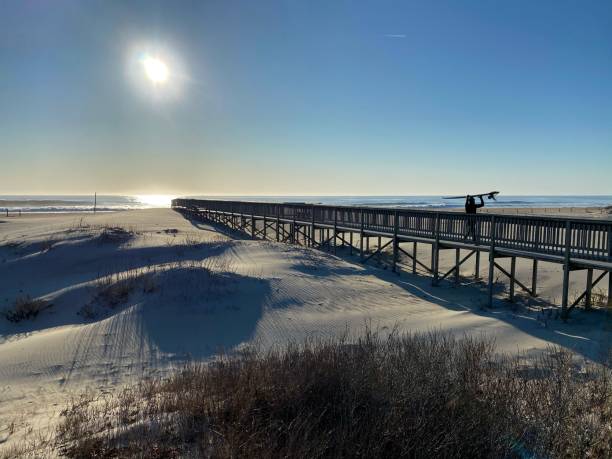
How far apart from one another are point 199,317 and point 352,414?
7780 millimetres

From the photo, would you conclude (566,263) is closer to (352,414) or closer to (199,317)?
(199,317)

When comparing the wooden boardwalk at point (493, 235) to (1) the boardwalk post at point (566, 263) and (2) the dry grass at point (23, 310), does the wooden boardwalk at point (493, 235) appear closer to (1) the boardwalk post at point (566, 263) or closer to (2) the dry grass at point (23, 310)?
(1) the boardwalk post at point (566, 263)

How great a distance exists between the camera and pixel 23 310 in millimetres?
11836

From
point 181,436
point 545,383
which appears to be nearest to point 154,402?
point 181,436

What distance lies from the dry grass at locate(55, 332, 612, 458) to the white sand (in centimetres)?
146

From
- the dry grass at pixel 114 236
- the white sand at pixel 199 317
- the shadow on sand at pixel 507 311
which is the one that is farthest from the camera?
the dry grass at pixel 114 236

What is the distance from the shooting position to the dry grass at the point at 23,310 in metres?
11.7

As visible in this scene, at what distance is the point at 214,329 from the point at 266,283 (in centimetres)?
336

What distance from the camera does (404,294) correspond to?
14.7m

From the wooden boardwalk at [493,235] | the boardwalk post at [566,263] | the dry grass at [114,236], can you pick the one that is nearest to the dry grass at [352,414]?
the boardwalk post at [566,263]

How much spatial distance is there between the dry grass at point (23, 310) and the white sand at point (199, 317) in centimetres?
18

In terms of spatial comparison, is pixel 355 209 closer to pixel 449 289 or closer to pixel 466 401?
pixel 449 289

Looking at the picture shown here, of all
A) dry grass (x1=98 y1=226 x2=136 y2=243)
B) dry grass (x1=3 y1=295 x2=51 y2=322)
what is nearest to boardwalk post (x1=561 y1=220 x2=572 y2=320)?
dry grass (x1=3 y1=295 x2=51 y2=322)

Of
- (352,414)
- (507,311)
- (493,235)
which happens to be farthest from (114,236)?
(352,414)
